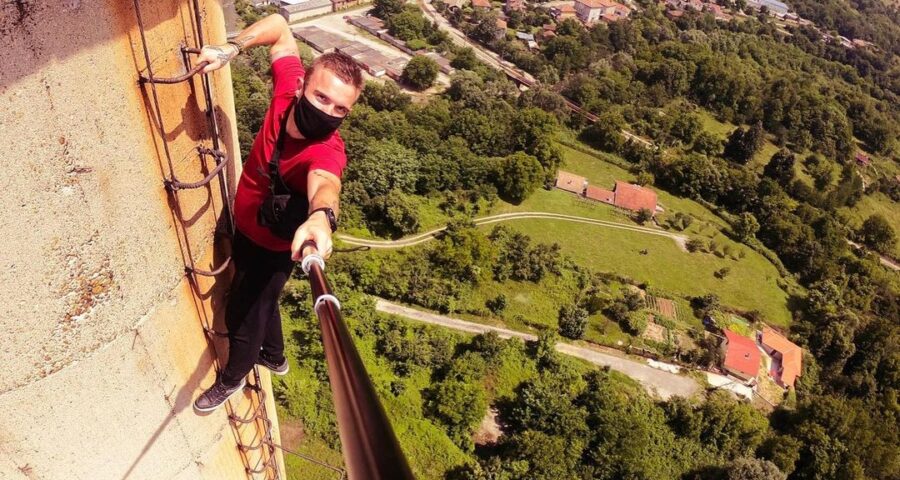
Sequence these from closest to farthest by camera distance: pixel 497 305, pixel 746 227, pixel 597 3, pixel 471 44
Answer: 1. pixel 497 305
2. pixel 746 227
3. pixel 471 44
4. pixel 597 3

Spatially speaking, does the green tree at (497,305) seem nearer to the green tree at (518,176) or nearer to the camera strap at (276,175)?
the green tree at (518,176)

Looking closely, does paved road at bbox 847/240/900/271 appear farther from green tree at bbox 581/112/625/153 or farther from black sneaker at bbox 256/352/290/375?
black sneaker at bbox 256/352/290/375

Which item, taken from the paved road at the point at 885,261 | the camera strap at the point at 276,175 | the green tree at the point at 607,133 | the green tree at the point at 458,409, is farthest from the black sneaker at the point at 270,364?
the paved road at the point at 885,261

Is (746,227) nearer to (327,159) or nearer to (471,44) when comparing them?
(471,44)

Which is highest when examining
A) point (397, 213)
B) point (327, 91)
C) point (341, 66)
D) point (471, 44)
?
point (341, 66)

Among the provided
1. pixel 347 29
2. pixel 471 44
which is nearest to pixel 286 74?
pixel 347 29
